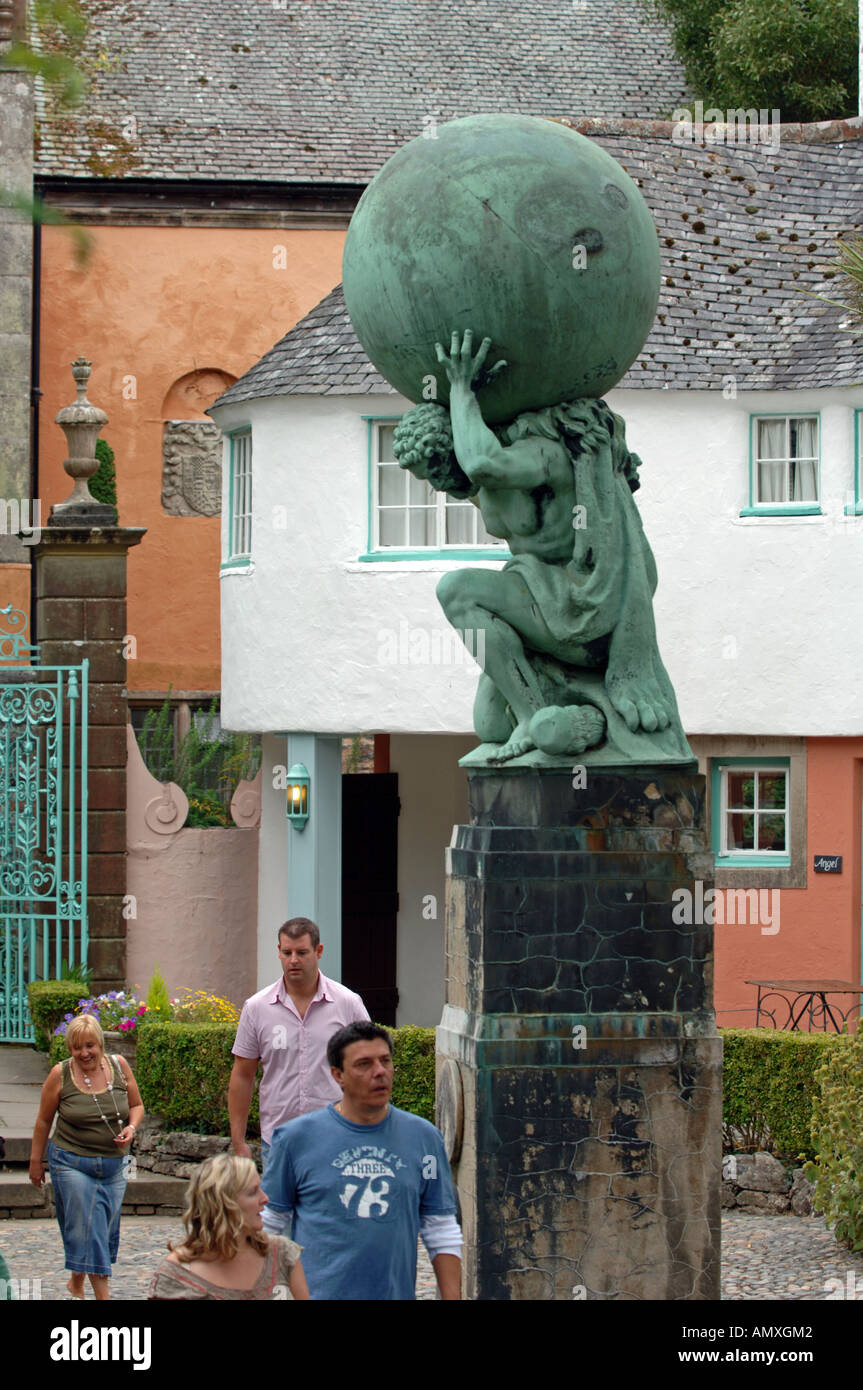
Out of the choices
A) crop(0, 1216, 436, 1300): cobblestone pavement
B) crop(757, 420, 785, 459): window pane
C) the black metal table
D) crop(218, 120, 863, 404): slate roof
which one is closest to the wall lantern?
crop(218, 120, 863, 404): slate roof

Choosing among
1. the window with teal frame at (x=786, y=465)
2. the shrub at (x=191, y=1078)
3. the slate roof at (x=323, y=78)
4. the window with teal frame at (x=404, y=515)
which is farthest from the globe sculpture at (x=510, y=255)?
the slate roof at (x=323, y=78)

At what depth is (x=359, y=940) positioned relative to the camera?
21.5 metres

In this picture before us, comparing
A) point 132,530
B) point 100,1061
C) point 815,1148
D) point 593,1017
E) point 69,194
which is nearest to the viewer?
point 593,1017

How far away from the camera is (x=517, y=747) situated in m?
8.31

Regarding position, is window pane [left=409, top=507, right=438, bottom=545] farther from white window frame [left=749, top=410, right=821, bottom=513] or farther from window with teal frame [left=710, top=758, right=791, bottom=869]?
window with teal frame [left=710, top=758, right=791, bottom=869]

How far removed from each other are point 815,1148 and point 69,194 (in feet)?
60.4

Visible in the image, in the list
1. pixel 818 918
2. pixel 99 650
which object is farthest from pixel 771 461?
pixel 99 650

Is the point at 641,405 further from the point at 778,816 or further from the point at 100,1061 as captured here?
the point at 100,1061

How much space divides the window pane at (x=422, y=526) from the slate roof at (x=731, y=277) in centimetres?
119

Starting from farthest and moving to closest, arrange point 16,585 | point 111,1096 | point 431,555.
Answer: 1. point 16,585
2. point 431,555
3. point 111,1096

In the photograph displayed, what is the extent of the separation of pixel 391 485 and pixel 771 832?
4.70 m

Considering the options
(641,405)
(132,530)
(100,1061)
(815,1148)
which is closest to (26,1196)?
(100,1061)

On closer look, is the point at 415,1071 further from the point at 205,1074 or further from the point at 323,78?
the point at 323,78

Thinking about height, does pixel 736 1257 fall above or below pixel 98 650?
below
